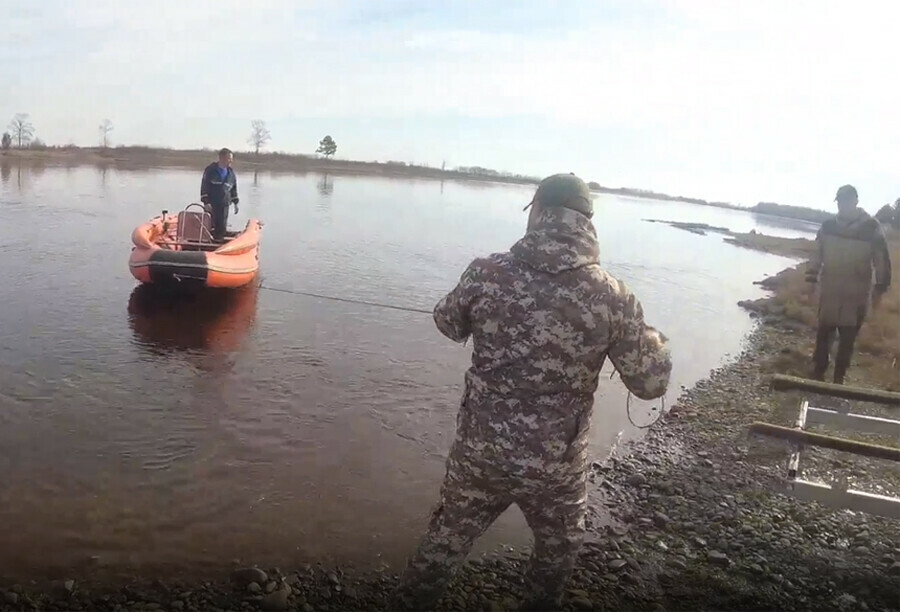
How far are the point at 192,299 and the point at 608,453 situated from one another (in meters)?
7.99

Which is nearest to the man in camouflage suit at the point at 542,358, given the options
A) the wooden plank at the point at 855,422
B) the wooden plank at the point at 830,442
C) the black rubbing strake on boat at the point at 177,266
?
the wooden plank at the point at 830,442

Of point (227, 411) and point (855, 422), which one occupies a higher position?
point (855, 422)

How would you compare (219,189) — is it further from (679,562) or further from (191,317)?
(679,562)

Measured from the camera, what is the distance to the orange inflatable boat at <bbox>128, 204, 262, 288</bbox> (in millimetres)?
11117

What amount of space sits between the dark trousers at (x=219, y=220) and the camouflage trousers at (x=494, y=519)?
11148 mm

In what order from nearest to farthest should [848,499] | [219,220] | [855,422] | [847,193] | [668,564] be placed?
1. [848,499]
2. [668,564]
3. [855,422]
4. [847,193]
5. [219,220]

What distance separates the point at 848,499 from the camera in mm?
4668

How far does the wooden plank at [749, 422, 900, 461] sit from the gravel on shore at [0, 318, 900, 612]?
2.06ft

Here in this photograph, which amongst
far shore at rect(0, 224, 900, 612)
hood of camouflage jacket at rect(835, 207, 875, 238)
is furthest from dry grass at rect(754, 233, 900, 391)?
far shore at rect(0, 224, 900, 612)

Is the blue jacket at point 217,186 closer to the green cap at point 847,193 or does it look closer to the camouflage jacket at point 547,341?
the green cap at point 847,193

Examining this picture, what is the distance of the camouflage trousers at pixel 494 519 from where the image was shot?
10.2ft

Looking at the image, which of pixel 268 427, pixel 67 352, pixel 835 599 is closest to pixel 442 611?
pixel 835 599

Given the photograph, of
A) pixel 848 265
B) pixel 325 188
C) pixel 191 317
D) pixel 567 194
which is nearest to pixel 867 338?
pixel 848 265

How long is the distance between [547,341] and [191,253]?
9.49 m
